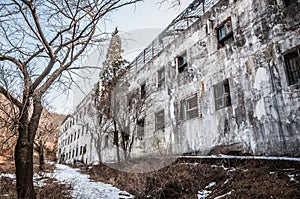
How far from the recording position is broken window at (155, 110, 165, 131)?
12402 mm

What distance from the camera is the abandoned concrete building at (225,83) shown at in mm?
6980

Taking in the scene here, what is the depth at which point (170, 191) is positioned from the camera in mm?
6062

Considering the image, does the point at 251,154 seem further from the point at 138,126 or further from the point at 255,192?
A: the point at 138,126

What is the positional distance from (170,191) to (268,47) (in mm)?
5900

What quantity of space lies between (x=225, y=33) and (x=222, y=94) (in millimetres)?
2774

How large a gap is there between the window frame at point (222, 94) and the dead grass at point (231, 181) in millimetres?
2420

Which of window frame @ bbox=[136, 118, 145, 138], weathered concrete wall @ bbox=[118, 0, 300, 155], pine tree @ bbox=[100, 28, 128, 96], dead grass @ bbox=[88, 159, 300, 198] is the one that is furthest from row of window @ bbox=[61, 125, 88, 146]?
dead grass @ bbox=[88, 159, 300, 198]

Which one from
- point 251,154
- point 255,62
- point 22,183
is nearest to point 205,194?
point 251,154

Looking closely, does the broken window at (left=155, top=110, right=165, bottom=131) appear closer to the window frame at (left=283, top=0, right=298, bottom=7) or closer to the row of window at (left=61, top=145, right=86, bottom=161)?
the window frame at (left=283, top=0, right=298, bottom=7)

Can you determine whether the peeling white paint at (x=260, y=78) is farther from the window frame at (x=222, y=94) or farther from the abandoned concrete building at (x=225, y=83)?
the window frame at (x=222, y=94)

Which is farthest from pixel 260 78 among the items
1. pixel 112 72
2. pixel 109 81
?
pixel 112 72

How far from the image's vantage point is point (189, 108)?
10.8m

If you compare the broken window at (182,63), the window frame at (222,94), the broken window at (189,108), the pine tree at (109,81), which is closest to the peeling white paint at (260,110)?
the window frame at (222,94)

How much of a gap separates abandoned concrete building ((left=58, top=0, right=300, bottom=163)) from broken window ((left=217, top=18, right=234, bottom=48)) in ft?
0.15
